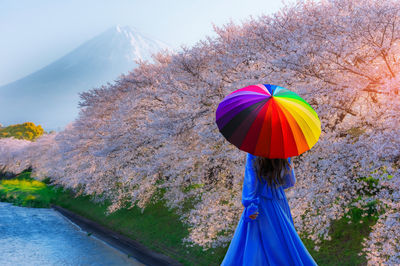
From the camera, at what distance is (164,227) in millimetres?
14828

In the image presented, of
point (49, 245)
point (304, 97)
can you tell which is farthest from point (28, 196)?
point (304, 97)

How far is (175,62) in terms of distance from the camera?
13766mm

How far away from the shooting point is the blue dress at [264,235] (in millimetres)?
3023

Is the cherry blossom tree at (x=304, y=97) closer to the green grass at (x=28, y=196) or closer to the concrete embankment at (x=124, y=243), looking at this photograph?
the concrete embankment at (x=124, y=243)

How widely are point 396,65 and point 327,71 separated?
1.43m

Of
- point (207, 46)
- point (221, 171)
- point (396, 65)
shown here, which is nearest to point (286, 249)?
point (396, 65)

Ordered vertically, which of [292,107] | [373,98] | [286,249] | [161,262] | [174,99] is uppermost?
[174,99]

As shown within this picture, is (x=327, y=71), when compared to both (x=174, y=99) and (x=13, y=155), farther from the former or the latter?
(x=13, y=155)

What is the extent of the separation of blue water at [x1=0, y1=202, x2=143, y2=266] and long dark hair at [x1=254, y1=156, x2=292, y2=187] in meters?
10.7

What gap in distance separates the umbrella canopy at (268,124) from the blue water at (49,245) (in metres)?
11.0

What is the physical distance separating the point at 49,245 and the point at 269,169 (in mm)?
14859

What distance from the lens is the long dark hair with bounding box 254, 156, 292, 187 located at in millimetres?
3107

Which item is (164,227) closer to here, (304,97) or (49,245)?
(49,245)

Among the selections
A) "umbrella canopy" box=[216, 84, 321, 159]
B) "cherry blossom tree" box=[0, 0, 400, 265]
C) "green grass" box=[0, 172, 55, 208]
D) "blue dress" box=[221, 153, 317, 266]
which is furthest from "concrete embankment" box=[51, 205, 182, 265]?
"umbrella canopy" box=[216, 84, 321, 159]
